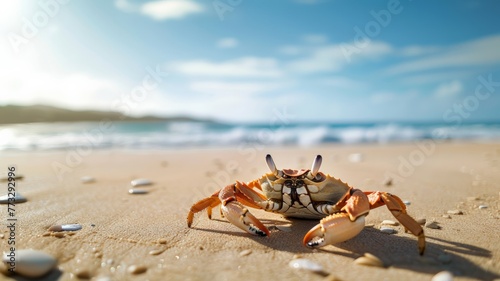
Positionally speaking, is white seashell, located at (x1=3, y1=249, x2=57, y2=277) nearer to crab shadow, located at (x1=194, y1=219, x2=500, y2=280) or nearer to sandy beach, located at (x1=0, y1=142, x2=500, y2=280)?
sandy beach, located at (x1=0, y1=142, x2=500, y2=280)

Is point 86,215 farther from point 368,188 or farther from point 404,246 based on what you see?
point 368,188

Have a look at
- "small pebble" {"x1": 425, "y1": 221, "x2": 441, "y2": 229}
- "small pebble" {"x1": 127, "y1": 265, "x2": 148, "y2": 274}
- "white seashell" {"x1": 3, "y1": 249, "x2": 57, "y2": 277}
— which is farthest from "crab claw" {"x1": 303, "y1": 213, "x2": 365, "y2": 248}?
"white seashell" {"x1": 3, "y1": 249, "x2": 57, "y2": 277}

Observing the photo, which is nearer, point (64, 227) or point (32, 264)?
point (32, 264)

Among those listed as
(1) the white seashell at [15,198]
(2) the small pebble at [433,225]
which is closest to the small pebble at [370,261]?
(2) the small pebble at [433,225]

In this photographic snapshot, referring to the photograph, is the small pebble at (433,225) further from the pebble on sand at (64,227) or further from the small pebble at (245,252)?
the pebble on sand at (64,227)

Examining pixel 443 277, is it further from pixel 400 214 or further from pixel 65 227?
pixel 65 227

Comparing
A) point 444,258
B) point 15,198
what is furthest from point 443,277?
point 15,198
